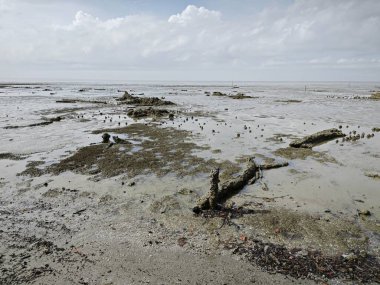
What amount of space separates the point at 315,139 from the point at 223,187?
37.9 ft

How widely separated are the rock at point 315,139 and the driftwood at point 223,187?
5.38 metres

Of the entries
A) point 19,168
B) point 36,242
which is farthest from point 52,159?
point 36,242

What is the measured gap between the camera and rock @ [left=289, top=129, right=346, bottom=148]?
60.8 ft

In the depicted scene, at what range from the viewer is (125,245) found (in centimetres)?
770

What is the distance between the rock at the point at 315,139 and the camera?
18.5 m

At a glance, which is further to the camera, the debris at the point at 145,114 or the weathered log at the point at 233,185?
the debris at the point at 145,114

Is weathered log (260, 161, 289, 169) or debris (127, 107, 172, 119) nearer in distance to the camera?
weathered log (260, 161, 289, 169)

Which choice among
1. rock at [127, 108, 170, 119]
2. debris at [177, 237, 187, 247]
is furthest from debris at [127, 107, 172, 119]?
debris at [177, 237, 187, 247]

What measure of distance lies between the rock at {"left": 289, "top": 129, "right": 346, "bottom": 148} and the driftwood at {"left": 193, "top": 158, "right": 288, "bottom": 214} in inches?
212

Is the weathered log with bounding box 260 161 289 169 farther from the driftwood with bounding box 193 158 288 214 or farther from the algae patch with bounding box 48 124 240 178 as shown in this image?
the algae patch with bounding box 48 124 240 178

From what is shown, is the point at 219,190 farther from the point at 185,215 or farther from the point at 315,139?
the point at 315,139

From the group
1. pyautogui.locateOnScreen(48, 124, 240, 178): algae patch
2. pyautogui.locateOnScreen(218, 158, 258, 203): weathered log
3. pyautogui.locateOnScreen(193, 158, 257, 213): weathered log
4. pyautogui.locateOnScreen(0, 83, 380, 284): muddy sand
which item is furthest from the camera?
pyautogui.locateOnScreen(48, 124, 240, 178): algae patch

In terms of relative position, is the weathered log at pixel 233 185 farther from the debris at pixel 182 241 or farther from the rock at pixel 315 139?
the rock at pixel 315 139

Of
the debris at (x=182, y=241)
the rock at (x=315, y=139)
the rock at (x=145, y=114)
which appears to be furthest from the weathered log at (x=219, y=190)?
the rock at (x=145, y=114)
